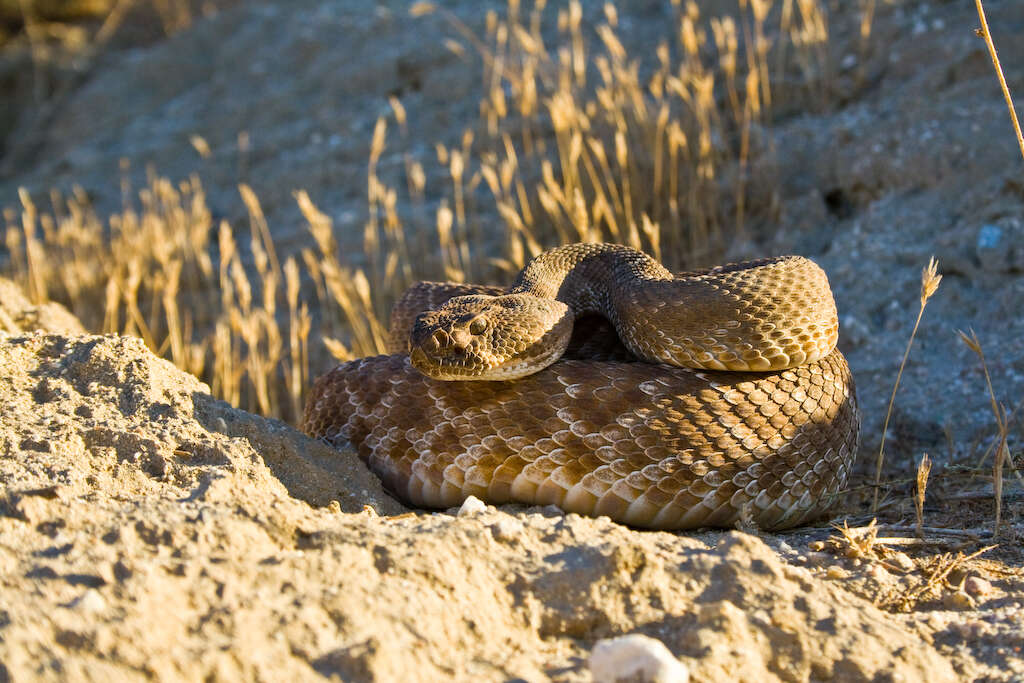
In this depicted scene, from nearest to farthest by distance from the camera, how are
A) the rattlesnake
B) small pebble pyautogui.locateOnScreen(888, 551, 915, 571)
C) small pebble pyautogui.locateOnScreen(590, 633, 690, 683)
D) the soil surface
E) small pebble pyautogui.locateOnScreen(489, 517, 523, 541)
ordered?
small pebble pyautogui.locateOnScreen(590, 633, 690, 683) < the soil surface < small pebble pyautogui.locateOnScreen(489, 517, 523, 541) < small pebble pyautogui.locateOnScreen(888, 551, 915, 571) < the rattlesnake

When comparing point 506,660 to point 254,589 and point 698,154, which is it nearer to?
point 254,589

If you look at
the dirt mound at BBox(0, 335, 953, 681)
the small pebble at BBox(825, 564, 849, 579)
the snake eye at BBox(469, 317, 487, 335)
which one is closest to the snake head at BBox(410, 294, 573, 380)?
the snake eye at BBox(469, 317, 487, 335)

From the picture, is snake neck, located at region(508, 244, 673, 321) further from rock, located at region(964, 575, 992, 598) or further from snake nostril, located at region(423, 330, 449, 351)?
rock, located at region(964, 575, 992, 598)

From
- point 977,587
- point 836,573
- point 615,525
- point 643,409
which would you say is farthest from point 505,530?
point 977,587

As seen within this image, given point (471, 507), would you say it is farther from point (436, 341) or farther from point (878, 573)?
point (878, 573)

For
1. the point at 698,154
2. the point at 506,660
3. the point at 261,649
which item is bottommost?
the point at 506,660

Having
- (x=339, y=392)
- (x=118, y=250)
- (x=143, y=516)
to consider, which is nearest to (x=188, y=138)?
(x=118, y=250)
